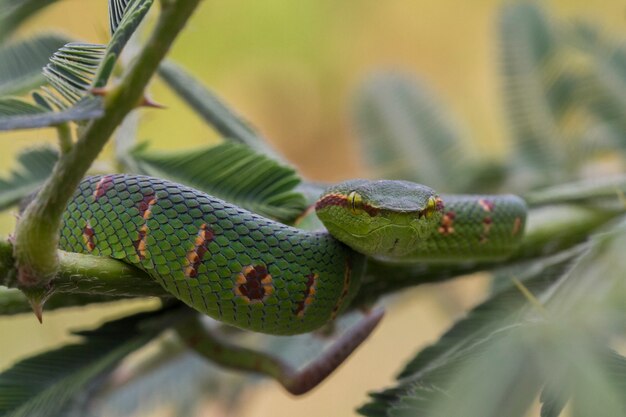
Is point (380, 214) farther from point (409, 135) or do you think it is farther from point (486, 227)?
point (409, 135)

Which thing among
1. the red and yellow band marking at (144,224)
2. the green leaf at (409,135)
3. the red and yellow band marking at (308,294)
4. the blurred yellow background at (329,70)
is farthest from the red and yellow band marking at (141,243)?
the blurred yellow background at (329,70)

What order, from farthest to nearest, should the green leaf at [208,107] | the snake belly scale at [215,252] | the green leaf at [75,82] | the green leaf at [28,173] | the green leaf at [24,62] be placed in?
the green leaf at [208,107]
the green leaf at [28,173]
the snake belly scale at [215,252]
the green leaf at [24,62]
the green leaf at [75,82]

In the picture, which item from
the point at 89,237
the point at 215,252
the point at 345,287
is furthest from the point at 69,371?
the point at 345,287

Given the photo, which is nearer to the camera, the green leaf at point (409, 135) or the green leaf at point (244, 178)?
the green leaf at point (244, 178)

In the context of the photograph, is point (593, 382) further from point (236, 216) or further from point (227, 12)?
point (227, 12)

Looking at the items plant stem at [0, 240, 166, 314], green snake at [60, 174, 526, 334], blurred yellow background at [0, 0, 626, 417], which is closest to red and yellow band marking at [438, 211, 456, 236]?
green snake at [60, 174, 526, 334]

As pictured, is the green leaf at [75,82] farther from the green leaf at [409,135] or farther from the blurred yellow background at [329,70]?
the blurred yellow background at [329,70]

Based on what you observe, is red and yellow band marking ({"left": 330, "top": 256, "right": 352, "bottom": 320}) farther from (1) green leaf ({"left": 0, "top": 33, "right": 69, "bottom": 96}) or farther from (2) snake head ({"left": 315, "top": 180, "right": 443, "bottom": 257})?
(1) green leaf ({"left": 0, "top": 33, "right": 69, "bottom": 96})
